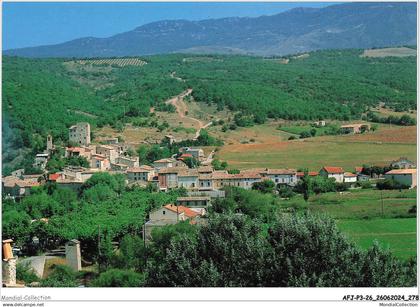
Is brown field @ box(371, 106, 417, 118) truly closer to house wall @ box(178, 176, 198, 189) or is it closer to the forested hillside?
the forested hillside

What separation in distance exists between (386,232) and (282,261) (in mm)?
6399

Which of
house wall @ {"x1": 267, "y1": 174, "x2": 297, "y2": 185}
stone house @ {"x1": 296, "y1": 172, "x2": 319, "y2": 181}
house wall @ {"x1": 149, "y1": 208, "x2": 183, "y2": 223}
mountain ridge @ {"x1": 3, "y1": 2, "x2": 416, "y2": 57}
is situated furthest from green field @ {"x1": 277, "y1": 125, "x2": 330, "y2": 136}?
mountain ridge @ {"x1": 3, "y1": 2, "x2": 416, "y2": 57}

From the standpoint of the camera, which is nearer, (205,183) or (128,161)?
(205,183)

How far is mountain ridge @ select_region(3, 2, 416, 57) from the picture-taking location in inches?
2493

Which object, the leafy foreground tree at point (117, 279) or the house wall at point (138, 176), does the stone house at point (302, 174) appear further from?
the leafy foreground tree at point (117, 279)

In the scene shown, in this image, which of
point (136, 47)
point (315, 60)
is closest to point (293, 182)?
point (315, 60)

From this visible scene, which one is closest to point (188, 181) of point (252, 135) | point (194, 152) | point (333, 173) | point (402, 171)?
point (333, 173)

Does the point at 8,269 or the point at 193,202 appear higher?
the point at 8,269

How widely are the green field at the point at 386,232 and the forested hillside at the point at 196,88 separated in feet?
28.3

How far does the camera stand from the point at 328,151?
859 inches

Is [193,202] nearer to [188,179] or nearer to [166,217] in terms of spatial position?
[166,217]

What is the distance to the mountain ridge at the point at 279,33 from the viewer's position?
63.3m
